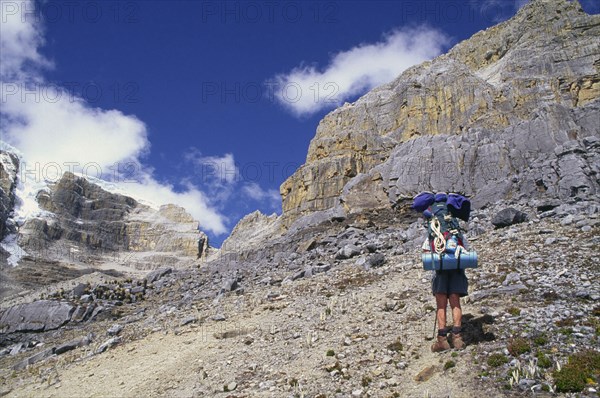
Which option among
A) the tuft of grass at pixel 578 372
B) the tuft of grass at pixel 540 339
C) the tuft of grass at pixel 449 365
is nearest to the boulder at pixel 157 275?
the tuft of grass at pixel 449 365

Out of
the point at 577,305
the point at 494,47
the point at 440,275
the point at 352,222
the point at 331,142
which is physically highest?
the point at 494,47

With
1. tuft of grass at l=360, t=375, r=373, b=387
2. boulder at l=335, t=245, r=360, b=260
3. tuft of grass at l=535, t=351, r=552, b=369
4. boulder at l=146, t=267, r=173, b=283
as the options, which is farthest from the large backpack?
boulder at l=146, t=267, r=173, b=283

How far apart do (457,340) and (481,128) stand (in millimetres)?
49199

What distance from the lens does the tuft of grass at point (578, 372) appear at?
7426 millimetres

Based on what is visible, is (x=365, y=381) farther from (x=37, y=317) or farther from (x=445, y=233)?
(x=37, y=317)

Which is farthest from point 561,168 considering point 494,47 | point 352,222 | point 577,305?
point 494,47

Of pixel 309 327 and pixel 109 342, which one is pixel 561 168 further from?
pixel 109 342

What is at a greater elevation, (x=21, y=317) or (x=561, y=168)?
(x=561, y=168)

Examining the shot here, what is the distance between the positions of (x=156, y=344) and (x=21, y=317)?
2377 cm

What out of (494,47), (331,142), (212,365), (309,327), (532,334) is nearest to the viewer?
(532,334)

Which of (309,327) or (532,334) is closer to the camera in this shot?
(532,334)

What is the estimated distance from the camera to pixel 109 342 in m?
18.5

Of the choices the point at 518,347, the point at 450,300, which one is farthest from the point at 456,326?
the point at 518,347

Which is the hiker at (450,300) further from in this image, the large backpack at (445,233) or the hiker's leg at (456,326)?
the large backpack at (445,233)
